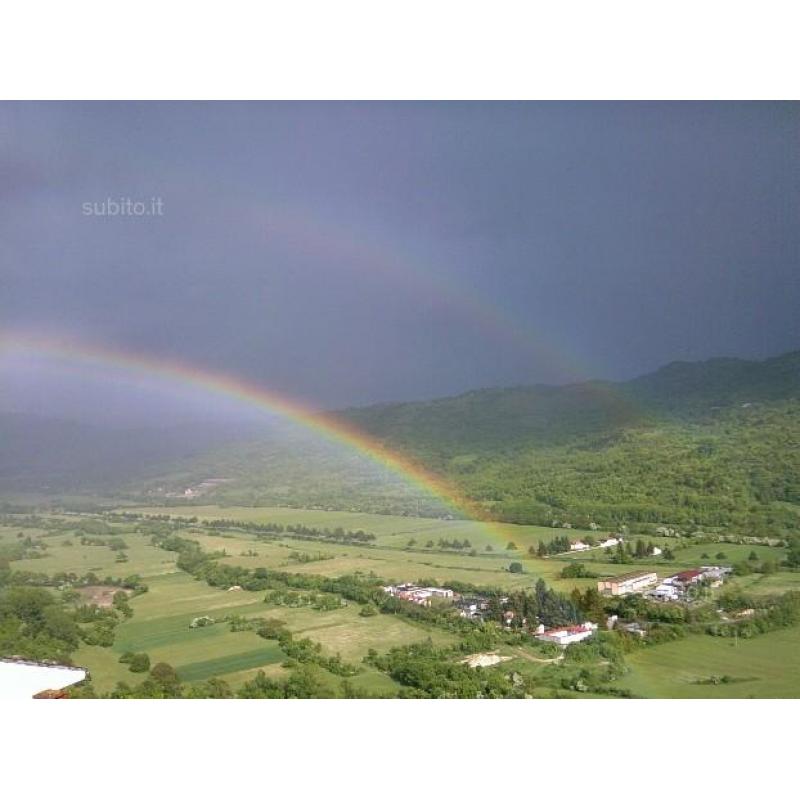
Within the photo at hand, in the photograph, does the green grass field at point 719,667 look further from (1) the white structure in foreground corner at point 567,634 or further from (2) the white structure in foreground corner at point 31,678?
(2) the white structure in foreground corner at point 31,678

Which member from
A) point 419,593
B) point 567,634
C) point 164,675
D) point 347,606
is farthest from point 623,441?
point 164,675

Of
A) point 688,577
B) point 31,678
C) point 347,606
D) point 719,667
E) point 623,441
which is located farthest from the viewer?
point 623,441

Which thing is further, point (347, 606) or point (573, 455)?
point (573, 455)

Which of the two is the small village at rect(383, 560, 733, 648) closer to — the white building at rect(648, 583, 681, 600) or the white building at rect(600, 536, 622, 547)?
the white building at rect(648, 583, 681, 600)

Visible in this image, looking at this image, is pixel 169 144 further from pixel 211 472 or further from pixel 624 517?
pixel 624 517

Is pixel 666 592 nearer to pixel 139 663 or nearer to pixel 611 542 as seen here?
pixel 611 542

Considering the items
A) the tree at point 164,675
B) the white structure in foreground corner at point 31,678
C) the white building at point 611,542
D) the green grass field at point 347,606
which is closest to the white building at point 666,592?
the green grass field at point 347,606

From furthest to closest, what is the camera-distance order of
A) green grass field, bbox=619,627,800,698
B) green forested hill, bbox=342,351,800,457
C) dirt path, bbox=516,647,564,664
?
1. green forested hill, bbox=342,351,800,457
2. dirt path, bbox=516,647,564,664
3. green grass field, bbox=619,627,800,698

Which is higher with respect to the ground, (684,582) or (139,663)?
(684,582)

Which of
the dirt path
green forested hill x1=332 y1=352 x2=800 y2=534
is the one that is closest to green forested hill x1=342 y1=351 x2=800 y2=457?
green forested hill x1=332 y1=352 x2=800 y2=534
